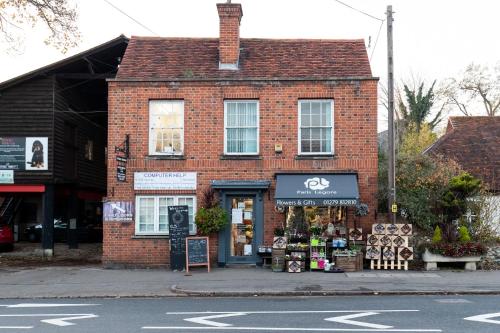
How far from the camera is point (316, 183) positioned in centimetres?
1727

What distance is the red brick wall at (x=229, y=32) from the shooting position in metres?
18.7

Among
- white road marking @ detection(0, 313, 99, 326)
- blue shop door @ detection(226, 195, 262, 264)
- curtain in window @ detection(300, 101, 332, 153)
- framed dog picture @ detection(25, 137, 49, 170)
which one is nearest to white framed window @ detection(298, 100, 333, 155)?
curtain in window @ detection(300, 101, 332, 153)

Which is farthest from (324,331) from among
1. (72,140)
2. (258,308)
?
(72,140)

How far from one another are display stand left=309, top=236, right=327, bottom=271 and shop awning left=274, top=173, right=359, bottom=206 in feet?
3.44

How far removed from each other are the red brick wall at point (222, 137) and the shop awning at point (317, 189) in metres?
0.35

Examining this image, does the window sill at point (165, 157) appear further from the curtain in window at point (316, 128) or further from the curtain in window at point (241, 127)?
the curtain in window at point (316, 128)

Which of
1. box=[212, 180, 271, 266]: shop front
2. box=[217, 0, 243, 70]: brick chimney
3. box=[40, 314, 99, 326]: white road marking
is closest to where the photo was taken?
box=[40, 314, 99, 326]: white road marking

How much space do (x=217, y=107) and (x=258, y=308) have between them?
846 cm

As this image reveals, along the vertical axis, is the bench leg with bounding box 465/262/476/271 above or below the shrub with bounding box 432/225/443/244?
below

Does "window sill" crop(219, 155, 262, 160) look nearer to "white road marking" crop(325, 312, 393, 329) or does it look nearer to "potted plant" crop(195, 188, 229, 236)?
"potted plant" crop(195, 188, 229, 236)

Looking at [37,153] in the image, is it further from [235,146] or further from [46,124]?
[235,146]

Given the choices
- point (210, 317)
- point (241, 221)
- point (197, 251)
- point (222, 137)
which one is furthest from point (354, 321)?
point (222, 137)

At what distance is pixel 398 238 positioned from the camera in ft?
55.2

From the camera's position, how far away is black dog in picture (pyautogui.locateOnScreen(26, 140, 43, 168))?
73.3ft
